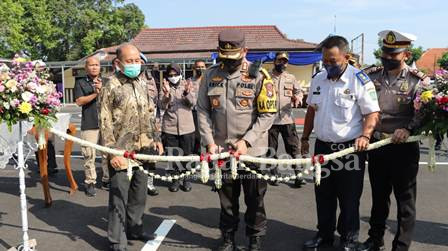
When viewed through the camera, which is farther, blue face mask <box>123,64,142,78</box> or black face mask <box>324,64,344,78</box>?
blue face mask <box>123,64,142,78</box>

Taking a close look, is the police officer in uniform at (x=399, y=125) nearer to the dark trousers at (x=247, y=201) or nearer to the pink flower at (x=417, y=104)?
the pink flower at (x=417, y=104)

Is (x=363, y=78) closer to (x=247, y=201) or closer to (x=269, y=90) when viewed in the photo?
(x=269, y=90)

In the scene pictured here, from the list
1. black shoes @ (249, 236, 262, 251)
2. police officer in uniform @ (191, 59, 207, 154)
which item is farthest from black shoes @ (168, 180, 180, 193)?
black shoes @ (249, 236, 262, 251)

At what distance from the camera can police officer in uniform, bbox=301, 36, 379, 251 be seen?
3533 mm

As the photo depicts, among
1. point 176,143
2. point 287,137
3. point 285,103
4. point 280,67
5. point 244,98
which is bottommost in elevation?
point 176,143

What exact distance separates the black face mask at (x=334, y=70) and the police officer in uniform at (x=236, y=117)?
0.54m

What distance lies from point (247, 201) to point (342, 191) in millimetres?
906

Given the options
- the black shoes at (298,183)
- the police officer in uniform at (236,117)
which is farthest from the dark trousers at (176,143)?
the police officer in uniform at (236,117)

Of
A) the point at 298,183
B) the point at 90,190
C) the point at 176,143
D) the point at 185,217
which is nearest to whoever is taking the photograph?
the point at 185,217

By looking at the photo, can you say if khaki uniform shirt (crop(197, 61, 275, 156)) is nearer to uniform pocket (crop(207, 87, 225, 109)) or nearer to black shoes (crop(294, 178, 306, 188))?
uniform pocket (crop(207, 87, 225, 109))

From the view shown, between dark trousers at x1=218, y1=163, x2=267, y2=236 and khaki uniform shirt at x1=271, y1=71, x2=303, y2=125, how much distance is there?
227cm

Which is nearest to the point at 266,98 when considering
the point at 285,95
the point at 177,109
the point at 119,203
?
the point at 119,203

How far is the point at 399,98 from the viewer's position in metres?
3.55

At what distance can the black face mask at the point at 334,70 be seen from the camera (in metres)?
3.60
